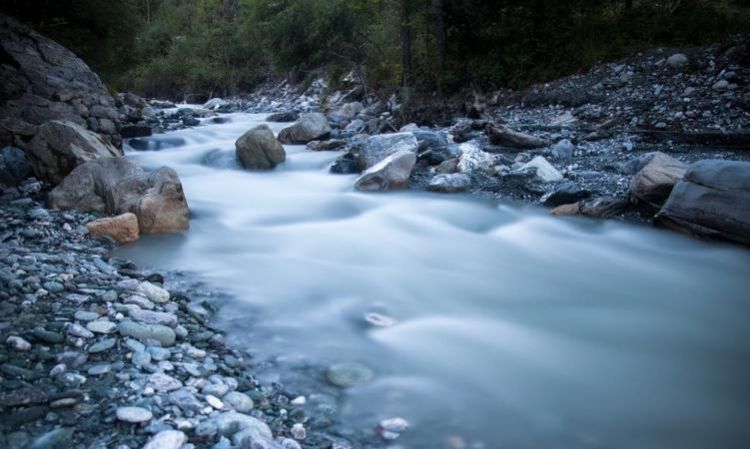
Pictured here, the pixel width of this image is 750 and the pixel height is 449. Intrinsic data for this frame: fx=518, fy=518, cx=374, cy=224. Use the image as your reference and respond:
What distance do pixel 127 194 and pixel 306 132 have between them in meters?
6.34

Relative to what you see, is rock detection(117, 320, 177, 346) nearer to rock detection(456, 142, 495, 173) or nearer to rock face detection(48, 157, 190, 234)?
rock face detection(48, 157, 190, 234)

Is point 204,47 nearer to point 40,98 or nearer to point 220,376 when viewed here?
point 40,98

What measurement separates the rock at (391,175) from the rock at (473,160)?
782 millimetres

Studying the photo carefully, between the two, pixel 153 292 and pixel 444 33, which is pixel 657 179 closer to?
pixel 153 292

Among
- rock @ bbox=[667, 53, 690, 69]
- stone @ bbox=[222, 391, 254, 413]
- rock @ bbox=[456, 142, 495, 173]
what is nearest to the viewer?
stone @ bbox=[222, 391, 254, 413]

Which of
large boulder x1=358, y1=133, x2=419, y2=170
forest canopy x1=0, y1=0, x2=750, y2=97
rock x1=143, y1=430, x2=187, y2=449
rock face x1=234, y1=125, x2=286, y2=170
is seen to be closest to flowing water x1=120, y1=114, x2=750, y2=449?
rock x1=143, y1=430, x2=187, y2=449

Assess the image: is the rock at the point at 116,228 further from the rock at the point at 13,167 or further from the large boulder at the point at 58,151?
the rock at the point at 13,167

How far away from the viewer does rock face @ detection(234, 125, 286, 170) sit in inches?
389

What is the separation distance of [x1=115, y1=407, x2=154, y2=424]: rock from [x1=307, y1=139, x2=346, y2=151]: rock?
9.12 meters

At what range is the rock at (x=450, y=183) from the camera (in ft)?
25.4

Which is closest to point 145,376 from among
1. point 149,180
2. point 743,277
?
point 149,180

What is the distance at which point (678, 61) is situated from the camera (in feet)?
35.1

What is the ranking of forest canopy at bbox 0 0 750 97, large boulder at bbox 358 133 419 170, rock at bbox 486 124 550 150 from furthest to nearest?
forest canopy at bbox 0 0 750 97 → rock at bbox 486 124 550 150 → large boulder at bbox 358 133 419 170

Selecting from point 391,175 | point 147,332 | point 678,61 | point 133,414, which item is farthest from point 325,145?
point 133,414
